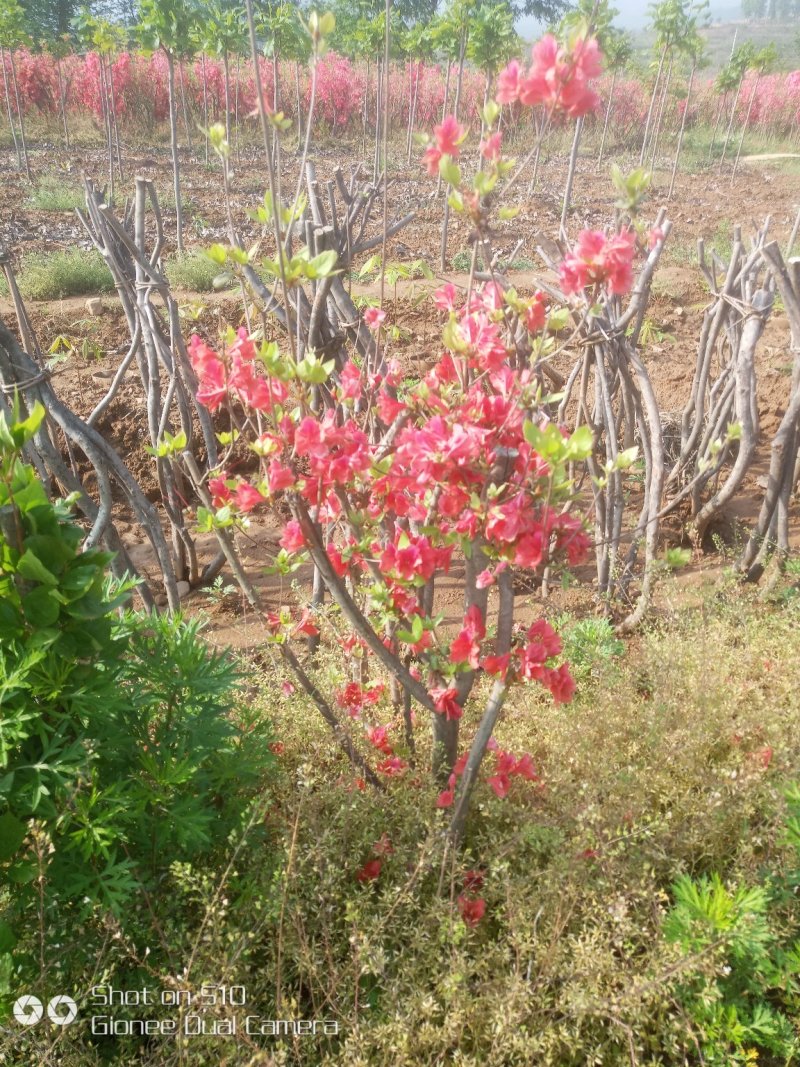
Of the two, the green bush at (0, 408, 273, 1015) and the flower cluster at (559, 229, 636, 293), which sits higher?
the flower cluster at (559, 229, 636, 293)

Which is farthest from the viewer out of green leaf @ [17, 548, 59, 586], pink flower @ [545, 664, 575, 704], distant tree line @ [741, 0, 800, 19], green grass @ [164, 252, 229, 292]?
distant tree line @ [741, 0, 800, 19]

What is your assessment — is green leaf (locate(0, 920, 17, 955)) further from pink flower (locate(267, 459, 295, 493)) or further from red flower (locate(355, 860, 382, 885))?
pink flower (locate(267, 459, 295, 493))

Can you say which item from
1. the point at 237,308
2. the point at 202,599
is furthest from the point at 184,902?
the point at 237,308

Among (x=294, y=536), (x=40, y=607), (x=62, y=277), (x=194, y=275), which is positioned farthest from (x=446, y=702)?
(x=62, y=277)

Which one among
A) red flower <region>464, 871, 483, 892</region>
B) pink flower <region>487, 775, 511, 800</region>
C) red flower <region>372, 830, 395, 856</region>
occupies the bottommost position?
red flower <region>464, 871, 483, 892</region>

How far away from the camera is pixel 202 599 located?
318 cm

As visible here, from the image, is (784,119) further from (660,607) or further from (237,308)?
(660,607)

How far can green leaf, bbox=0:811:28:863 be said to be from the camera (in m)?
1.15

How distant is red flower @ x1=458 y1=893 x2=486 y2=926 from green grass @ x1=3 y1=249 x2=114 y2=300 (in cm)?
634

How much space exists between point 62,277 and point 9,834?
6249mm

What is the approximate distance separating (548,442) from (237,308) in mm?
5074

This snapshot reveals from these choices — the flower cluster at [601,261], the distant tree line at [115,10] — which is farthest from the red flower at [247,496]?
the distant tree line at [115,10]

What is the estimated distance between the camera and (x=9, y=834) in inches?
45.6

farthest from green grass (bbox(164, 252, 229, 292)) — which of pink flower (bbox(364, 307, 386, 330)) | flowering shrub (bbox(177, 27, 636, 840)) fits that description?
flowering shrub (bbox(177, 27, 636, 840))
